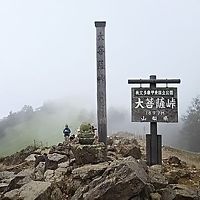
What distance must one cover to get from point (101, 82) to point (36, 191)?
468 cm

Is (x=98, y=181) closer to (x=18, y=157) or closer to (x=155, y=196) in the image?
(x=155, y=196)

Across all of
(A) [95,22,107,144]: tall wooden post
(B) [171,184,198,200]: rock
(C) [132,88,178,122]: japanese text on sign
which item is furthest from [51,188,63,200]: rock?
(A) [95,22,107,144]: tall wooden post

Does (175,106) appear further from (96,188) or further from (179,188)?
(96,188)

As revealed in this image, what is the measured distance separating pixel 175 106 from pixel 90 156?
9.10 feet

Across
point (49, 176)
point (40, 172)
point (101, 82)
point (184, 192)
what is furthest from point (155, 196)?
point (101, 82)

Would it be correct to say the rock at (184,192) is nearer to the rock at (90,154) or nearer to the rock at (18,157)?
the rock at (90,154)

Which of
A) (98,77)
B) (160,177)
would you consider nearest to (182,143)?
(98,77)

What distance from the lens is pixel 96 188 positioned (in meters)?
8.15

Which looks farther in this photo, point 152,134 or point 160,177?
point 152,134

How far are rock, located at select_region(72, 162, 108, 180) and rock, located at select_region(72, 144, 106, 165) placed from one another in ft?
1.98

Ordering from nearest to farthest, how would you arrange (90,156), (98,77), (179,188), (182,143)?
(179,188)
(90,156)
(98,77)
(182,143)

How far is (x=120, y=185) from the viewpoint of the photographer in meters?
7.95

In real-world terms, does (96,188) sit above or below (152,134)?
below

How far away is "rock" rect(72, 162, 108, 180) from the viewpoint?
922 cm
